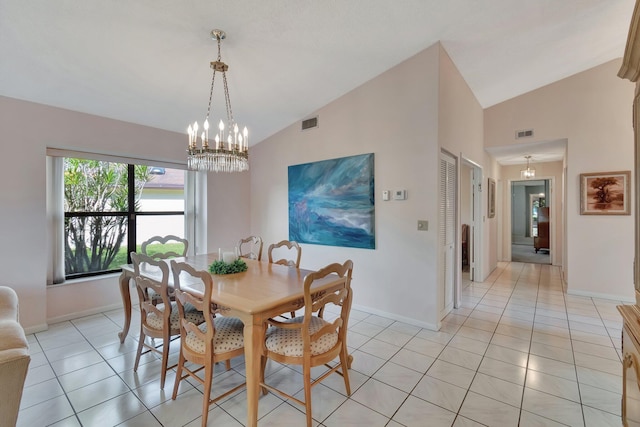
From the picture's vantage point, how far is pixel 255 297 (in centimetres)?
189

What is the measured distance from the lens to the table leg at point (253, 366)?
5.55 ft

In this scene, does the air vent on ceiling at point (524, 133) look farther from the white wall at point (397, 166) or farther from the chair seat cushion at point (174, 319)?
the chair seat cushion at point (174, 319)

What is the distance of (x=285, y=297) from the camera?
1.89 metres

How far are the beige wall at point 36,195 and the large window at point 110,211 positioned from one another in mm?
307

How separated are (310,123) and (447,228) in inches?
95.2

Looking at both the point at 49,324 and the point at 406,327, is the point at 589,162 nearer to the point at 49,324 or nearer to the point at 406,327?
the point at 406,327

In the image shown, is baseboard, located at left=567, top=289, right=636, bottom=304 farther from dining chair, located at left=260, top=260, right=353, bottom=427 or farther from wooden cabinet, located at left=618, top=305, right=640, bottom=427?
dining chair, located at left=260, top=260, right=353, bottom=427

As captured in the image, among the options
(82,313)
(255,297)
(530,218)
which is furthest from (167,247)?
(530,218)

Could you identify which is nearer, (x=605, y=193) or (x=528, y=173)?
(x=605, y=193)

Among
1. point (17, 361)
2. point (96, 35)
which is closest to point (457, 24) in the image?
point (96, 35)

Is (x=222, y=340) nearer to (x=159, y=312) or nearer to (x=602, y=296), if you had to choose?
(x=159, y=312)

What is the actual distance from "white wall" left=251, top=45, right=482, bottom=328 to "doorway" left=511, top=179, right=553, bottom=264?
6.42m

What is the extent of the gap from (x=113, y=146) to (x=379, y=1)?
3.47m

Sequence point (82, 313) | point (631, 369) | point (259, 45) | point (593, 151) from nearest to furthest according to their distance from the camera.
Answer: point (631, 369) → point (259, 45) → point (82, 313) → point (593, 151)
